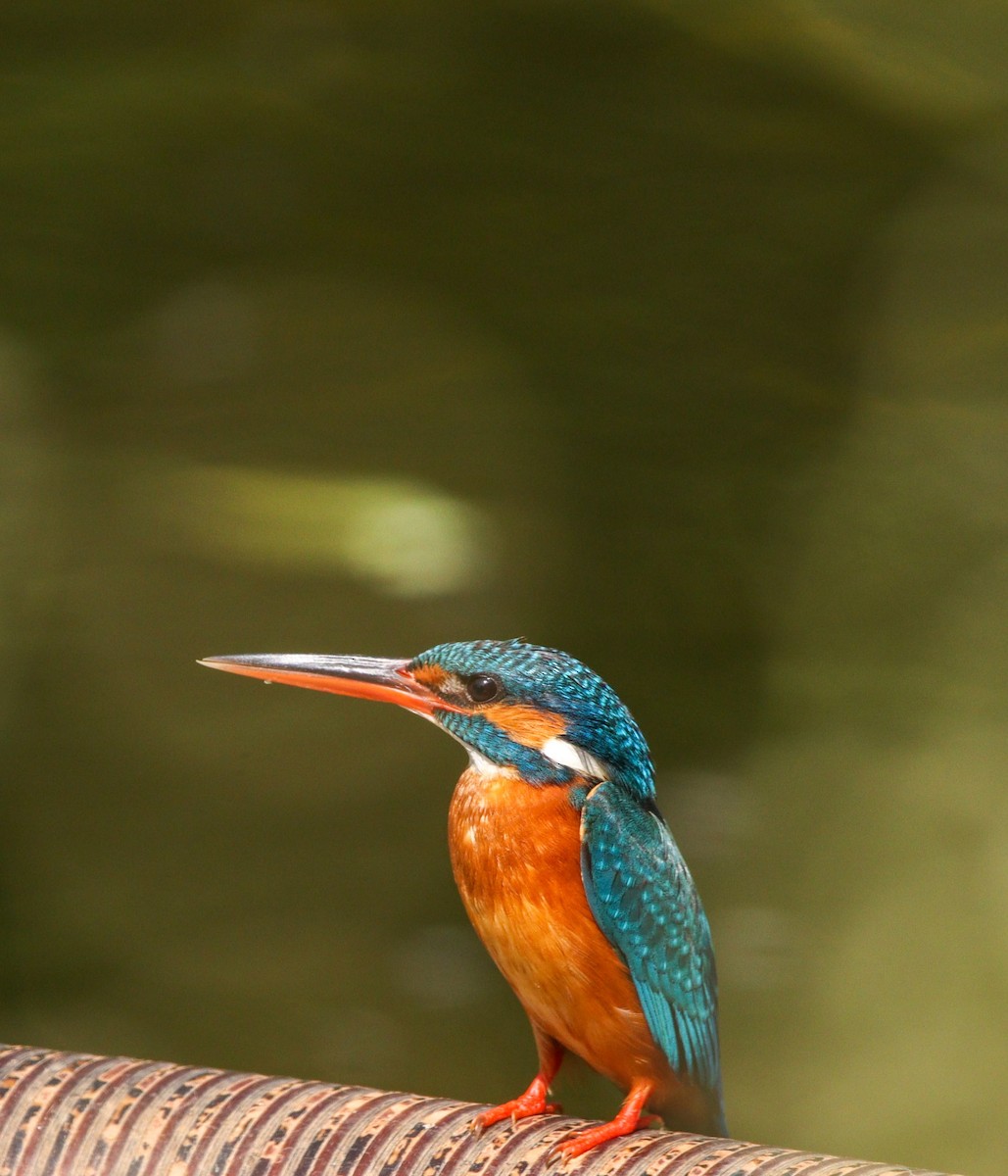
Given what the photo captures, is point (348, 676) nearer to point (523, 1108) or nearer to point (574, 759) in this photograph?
point (574, 759)

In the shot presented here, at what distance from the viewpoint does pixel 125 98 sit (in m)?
1.70

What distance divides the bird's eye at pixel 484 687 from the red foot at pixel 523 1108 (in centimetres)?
29

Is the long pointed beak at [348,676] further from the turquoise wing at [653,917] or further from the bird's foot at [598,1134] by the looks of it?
the bird's foot at [598,1134]

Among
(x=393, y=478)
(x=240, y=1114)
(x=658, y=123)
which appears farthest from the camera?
(x=393, y=478)

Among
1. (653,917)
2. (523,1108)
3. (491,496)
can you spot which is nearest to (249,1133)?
(523,1108)

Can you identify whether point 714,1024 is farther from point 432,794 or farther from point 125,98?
point 125,98

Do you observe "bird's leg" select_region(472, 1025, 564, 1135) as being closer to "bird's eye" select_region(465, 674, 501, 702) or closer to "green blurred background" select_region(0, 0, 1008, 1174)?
"bird's eye" select_region(465, 674, 501, 702)

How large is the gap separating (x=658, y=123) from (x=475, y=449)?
509mm

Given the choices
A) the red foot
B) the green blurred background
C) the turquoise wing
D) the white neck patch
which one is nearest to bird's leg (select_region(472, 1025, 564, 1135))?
the red foot

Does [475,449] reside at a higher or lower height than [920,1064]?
higher

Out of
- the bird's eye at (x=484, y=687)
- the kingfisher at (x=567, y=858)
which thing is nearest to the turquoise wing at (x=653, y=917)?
the kingfisher at (x=567, y=858)

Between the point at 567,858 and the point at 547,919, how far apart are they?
5 centimetres

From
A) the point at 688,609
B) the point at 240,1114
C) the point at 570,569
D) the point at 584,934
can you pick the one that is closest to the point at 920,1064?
the point at 688,609

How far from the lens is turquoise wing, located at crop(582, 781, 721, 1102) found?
91cm
